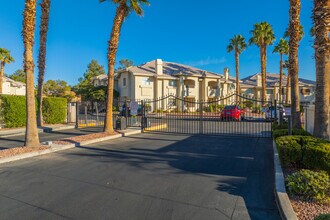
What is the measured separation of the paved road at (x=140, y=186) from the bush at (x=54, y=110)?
12242 millimetres

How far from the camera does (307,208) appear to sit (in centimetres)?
421

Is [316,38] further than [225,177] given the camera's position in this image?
Yes

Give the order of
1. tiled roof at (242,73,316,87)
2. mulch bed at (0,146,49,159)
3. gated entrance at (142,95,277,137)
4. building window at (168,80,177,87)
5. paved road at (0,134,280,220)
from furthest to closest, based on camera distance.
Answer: tiled roof at (242,73,316,87) → building window at (168,80,177,87) → gated entrance at (142,95,277,137) → mulch bed at (0,146,49,159) → paved road at (0,134,280,220)

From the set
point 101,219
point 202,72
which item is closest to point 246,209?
point 101,219

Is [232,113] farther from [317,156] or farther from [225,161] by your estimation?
[317,156]

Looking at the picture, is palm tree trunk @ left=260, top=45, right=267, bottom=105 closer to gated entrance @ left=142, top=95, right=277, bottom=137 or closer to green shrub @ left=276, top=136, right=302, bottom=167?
gated entrance @ left=142, top=95, right=277, bottom=137

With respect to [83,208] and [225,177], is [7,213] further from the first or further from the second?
[225,177]

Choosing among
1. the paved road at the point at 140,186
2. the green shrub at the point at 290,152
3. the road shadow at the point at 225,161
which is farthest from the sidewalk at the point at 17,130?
the green shrub at the point at 290,152

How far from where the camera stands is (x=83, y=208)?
14.7 feet

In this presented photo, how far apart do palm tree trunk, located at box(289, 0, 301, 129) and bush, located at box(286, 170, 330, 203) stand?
6454mm

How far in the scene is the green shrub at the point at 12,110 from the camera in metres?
17.2

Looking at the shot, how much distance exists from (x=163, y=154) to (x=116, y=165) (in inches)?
84.6

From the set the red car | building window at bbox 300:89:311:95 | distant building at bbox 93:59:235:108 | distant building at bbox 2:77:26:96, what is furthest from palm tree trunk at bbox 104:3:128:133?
building window at bbox 300:89:311:95

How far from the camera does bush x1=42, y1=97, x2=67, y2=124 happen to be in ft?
66.7
